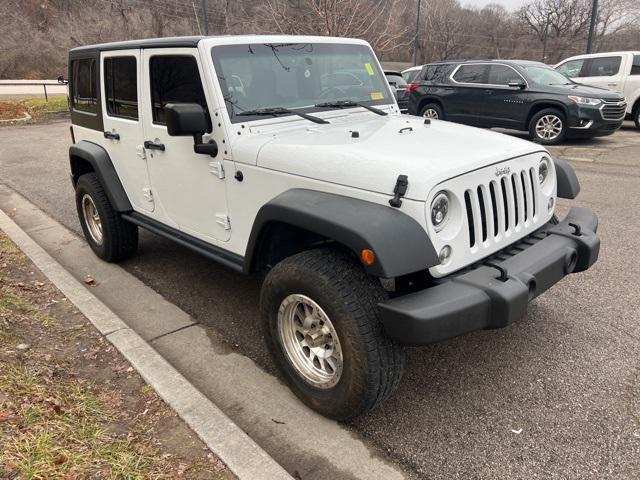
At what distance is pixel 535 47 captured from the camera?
178 feet

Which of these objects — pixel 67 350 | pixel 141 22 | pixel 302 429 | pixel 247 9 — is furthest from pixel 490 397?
pixel 141 22

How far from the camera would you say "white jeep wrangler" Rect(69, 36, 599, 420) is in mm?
2375

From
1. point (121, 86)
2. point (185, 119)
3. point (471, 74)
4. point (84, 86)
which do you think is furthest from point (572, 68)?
point (185, 119)

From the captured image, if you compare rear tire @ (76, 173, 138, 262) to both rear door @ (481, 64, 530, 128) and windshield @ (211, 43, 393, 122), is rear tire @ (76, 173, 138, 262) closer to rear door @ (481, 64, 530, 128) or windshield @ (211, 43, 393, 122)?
windshield @ (211, 43, 393, 122)

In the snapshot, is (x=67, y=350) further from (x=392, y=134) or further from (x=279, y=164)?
(x=392, y=134)

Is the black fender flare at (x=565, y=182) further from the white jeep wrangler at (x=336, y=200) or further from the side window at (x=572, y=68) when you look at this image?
the side window at (x=572, y=68)

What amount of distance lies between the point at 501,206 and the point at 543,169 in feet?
2.41

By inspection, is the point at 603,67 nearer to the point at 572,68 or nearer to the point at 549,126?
the point at 572,68

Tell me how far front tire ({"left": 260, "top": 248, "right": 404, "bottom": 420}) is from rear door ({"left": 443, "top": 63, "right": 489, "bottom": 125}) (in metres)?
9.81

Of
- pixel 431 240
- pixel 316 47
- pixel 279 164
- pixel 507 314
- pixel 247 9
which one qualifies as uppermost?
pixel 247 9

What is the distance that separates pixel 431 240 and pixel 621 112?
10.3 m

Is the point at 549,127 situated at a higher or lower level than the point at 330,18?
lower

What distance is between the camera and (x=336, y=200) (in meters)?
2.56

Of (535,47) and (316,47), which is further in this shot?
(535,47)
